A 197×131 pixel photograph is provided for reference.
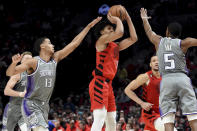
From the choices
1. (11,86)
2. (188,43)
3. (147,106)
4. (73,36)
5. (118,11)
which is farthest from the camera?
(73,36)

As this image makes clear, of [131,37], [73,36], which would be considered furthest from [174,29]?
[73,36]

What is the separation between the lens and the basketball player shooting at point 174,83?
5305 millimetres

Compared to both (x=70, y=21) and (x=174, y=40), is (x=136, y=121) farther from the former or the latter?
(x=70, y=21)

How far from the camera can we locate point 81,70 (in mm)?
16656

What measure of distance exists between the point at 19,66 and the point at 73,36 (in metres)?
11.6

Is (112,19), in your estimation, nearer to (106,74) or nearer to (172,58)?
(106,74)

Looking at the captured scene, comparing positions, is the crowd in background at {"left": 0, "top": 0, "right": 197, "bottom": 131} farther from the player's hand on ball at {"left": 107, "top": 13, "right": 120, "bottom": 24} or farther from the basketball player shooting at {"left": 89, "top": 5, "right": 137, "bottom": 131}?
the player's hand on ball at {"left": 107, "top": 13, "right": 120, "bottom": 24}

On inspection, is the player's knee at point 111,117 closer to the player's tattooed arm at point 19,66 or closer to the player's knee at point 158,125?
the player's knee at point 158,125

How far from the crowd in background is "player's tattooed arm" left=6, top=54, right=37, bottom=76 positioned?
8072 millimetres

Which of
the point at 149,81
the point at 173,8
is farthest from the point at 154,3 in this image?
the point at 149,81

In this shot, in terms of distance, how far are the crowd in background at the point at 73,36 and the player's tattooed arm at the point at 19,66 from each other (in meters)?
8.07

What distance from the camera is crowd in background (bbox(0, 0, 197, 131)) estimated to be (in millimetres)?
15086

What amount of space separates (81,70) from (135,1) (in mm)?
3984

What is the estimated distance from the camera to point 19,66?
5.29 metres
